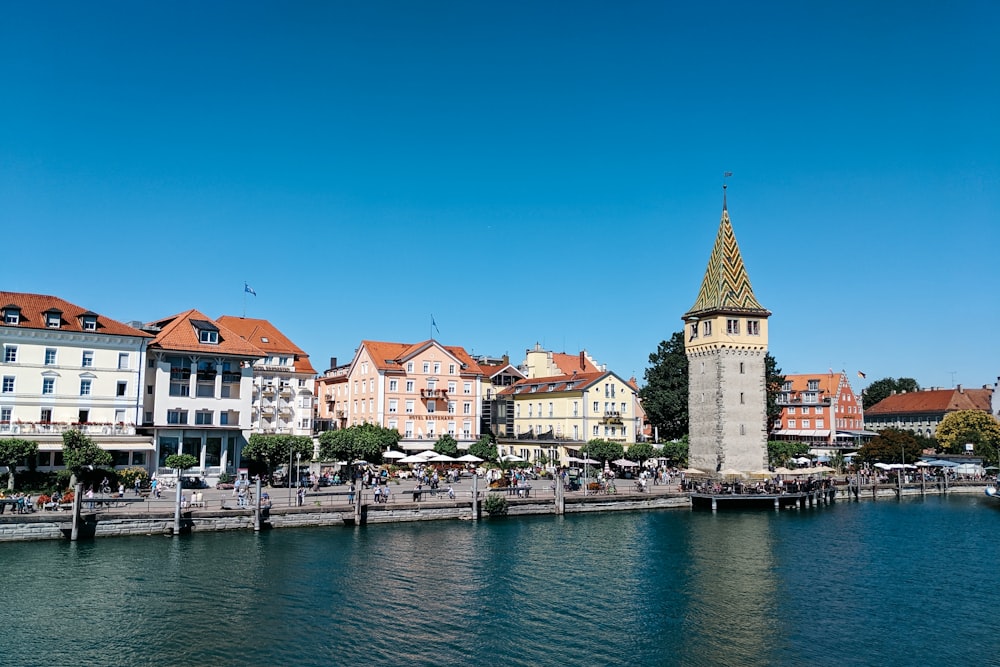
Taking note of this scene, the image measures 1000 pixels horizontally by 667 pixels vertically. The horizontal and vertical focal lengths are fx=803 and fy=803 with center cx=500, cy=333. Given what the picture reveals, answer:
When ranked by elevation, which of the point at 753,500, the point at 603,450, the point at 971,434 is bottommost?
the point at 753,500

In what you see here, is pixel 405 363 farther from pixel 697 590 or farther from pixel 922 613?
pixel 922 613

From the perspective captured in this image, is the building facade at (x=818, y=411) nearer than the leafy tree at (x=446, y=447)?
No

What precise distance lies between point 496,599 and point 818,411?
9740cm

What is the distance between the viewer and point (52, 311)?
5062 cm

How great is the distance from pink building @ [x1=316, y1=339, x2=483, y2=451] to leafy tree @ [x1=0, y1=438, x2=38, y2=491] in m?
33.1

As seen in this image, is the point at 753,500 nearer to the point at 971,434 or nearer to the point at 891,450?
the point at 891,450

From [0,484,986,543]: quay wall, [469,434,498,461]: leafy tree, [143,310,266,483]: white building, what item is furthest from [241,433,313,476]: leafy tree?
[469,434,498,461]: leafy tree

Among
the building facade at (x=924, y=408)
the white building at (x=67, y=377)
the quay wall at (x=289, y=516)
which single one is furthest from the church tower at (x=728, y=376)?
the building facade at (x=924, y=408)

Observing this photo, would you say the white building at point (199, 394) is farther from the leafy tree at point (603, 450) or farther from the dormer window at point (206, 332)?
the leafy tree at point (603, 450)

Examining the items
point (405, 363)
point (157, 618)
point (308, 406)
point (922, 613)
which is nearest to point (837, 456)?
point (405, 363)

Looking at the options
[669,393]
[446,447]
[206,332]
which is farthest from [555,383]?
[206,332]

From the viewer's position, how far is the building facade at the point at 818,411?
11488 centimetres

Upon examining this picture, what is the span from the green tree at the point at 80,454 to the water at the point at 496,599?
25.7 ft

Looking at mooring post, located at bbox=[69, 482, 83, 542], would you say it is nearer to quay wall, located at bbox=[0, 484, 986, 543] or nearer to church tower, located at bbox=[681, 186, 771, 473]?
quay wall, located at bbox=[0, 484, 986, 543]
